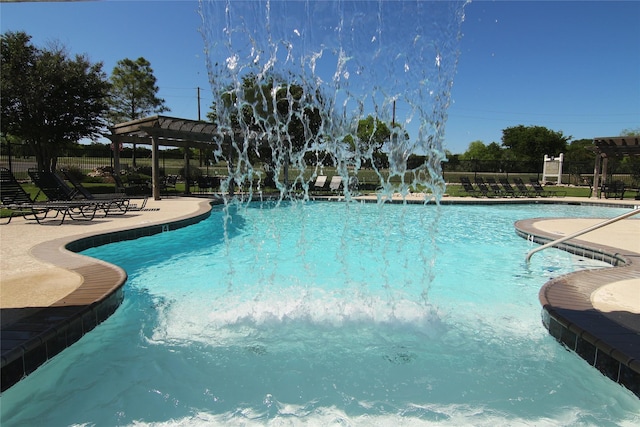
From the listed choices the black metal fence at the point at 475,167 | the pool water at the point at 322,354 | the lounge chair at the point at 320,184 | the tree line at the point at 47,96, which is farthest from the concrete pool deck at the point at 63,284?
the black metal fence at the point at 475,167

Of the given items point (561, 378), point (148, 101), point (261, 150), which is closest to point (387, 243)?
point (561, 378)

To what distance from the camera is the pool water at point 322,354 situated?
298 centimetres

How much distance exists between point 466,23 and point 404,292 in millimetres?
3840

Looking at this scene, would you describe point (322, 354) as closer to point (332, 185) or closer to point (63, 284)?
point (63, 284)

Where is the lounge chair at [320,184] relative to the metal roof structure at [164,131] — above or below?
below

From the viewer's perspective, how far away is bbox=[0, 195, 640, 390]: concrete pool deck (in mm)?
3189

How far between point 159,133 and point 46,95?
760 cm

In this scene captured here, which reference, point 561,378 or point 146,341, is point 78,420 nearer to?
point 146,341

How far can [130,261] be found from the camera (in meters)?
7.05

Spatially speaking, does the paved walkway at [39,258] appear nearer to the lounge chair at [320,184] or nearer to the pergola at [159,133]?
the pergola at [159,133]

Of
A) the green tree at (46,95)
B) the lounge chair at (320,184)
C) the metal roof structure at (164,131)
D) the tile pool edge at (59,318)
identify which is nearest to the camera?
the tile pool edge at (59,318)

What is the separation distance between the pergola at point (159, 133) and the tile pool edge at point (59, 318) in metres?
10.3

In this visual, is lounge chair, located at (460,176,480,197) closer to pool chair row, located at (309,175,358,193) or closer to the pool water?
pool chair row, located at (309,175,358,193)

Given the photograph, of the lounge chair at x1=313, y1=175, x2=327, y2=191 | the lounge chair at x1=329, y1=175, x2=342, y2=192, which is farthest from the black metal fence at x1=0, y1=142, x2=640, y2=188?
the lounge chair at x1=313, y1=175, x2=327, y2=191
